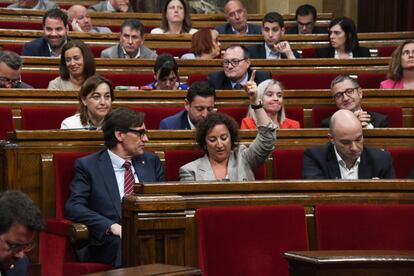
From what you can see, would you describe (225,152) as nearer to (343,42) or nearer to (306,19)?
(343,42)

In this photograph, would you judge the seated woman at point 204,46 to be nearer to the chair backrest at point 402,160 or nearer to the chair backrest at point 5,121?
the chair backrest at point 5,121

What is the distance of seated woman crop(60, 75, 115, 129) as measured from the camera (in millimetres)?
4551

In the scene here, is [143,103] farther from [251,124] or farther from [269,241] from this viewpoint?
[269,241]

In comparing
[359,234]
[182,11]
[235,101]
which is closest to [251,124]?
[235,101]

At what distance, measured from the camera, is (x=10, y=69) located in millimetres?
5129

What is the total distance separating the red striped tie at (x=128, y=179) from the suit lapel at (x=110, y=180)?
0.04 metres

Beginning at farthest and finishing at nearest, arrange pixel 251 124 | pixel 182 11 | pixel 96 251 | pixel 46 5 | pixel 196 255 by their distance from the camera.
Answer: pixel 46 5 → pixel 182 11 → pixel 251 124 → pixel 96 251 → pixel 196 255

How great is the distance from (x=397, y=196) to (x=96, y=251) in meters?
1.02

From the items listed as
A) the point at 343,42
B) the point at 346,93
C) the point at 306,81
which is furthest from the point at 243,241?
the point at 343,42

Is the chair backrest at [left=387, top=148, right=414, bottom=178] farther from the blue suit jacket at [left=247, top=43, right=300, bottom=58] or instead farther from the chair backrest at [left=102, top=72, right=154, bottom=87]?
the blue suit jacket at [left=247, top=43, right=300, bottom=58]

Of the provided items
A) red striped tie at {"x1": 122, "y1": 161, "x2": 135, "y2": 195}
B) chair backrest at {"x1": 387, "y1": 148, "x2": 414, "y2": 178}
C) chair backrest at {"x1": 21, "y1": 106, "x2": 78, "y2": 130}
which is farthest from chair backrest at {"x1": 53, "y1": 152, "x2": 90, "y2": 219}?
chair backrest at {"x1": 387, "y1": 148, "x2": 414, "y2": 178}

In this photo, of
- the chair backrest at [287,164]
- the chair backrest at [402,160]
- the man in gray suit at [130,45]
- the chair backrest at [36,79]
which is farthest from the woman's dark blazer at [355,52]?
the chair backrest at [287,164]

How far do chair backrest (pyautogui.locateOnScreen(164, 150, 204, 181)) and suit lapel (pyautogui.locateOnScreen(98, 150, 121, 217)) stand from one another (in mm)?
299

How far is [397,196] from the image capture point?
3525 millimetres
